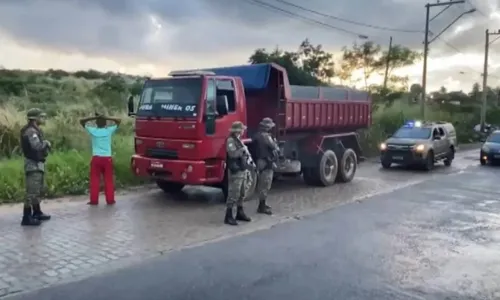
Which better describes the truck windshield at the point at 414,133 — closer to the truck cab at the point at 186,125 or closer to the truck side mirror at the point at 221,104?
the truck cab at the point at 186,125

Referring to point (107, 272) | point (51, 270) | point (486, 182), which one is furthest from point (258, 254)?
point (486, 182)

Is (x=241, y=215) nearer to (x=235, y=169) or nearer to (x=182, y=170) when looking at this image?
(x=235, y=169)

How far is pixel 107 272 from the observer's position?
250 inches

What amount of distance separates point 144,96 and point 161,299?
6.37 m

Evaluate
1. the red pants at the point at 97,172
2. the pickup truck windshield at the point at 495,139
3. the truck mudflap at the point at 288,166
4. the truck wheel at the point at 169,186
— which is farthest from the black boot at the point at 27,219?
the pickup truck windshield at the point at 495,139

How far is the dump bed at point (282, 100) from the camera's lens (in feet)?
39.6

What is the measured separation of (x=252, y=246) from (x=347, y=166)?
769 cm

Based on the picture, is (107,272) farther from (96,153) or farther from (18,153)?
(18,153)

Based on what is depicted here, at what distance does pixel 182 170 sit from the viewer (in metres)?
10.3

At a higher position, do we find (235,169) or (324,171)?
(235,169)

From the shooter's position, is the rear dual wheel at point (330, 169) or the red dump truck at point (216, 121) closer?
the red dump truck at point (216, 121)

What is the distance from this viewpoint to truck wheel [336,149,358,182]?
14.6 metres

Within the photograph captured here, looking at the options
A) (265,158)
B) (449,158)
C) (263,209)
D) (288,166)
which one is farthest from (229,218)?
(449,158)

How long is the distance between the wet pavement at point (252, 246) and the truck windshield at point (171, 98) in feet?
5.91
